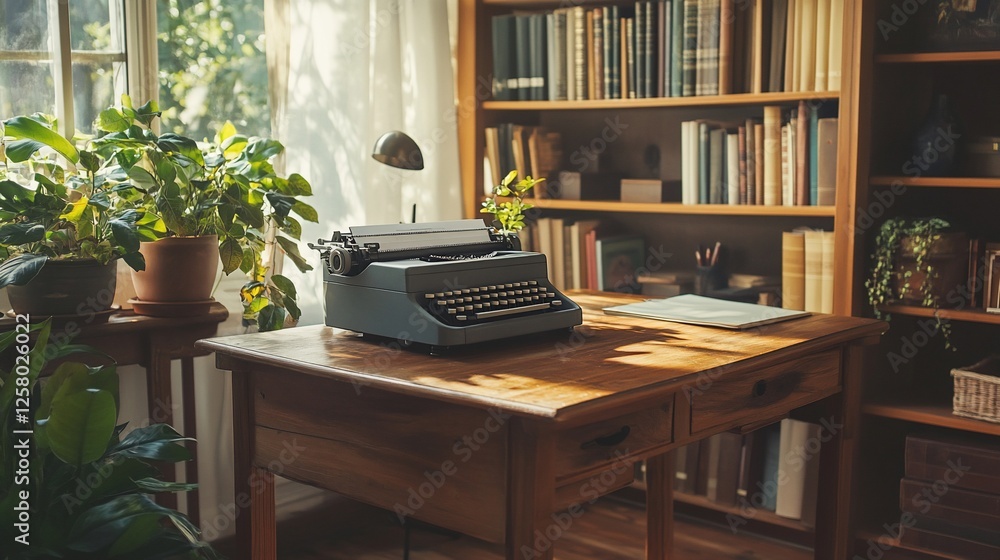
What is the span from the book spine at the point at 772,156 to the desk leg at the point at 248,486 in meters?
1.71

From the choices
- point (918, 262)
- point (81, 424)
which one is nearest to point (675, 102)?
point (918, 262)

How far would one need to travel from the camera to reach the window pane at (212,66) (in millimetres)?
2854

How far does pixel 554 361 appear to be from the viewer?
1.82 metres

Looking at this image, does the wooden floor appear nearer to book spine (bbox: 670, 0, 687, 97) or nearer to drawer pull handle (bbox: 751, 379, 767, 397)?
drawer pull handle (bbox: 751, 379, 767, 397)

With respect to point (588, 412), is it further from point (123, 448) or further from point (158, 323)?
point (158, 323)

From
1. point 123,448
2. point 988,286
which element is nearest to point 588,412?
point 123,448

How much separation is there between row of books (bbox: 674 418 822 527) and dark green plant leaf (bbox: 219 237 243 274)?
1525mm

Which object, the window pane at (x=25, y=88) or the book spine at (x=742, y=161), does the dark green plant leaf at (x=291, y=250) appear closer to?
the window pane at (x=25, y=88)

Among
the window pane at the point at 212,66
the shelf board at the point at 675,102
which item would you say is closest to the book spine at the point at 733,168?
the shelf board at the point at 675,102

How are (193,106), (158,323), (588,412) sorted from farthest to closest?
(193,106) → (158,323) → (588,412)

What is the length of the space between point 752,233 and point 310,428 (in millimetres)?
1937

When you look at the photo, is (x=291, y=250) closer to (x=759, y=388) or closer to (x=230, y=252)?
(x=230, y=252)

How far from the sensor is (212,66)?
2945 millimetres

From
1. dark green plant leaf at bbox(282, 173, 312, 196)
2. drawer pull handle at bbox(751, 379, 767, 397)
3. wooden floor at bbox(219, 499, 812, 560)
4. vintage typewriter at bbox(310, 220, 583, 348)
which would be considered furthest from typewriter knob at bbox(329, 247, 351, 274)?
wooden floor at bbox(219, 499, 812, 560)
